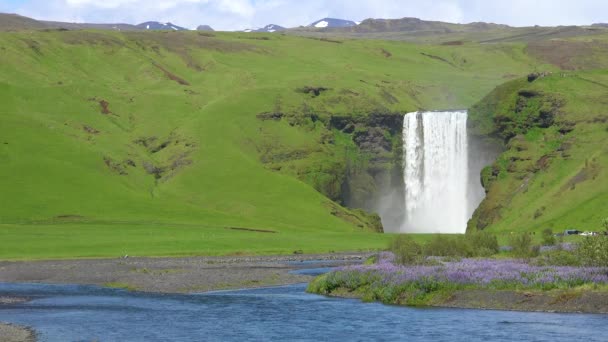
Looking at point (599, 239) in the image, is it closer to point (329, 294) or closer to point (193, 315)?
point (329, 294)

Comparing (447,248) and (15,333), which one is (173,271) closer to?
(447,248)

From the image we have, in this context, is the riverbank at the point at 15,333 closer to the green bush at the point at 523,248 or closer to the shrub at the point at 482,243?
the green bush at the point at 523,248

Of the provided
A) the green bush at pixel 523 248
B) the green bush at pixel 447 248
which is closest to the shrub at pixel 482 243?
the green bush at pixel 447 248

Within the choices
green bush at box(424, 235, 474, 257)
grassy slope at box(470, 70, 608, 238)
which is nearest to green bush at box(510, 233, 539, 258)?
green bush at box(424, 235, 474, 257)

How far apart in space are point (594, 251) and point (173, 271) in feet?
147

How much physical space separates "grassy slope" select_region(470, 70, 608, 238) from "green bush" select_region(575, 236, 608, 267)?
82388 millimetres

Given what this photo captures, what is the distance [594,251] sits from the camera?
7081cm

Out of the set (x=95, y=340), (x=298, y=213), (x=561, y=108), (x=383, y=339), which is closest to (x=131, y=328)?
(x=95, y=340)

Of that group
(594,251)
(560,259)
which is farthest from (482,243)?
(594,251)

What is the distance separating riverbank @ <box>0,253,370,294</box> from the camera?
90.3m

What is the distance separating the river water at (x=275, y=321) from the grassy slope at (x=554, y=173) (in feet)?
299

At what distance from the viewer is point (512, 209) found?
181625 millimetres

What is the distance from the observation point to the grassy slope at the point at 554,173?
16312 centimetres

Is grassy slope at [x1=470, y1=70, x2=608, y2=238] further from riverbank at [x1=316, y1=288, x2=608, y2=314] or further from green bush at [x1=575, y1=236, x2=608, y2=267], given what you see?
riverbank at [x1=316, y1=288, x2=608, y2=314]
